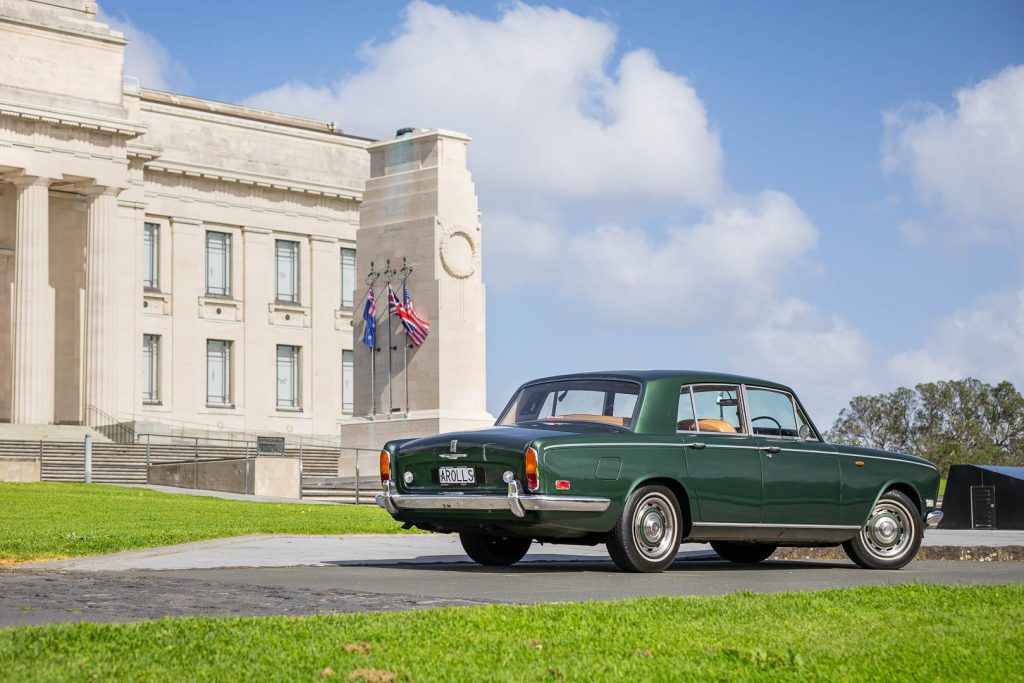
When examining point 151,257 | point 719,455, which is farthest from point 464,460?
point 151,257

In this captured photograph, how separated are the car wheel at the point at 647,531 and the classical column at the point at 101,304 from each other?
44053 mm

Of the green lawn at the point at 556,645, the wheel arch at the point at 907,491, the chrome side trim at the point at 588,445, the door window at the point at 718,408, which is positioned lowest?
the green lawn at the point at 556,645

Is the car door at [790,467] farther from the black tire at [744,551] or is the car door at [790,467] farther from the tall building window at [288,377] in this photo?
the tall building window at [288,377]

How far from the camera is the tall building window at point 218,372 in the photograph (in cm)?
6475

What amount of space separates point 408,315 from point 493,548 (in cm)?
2603

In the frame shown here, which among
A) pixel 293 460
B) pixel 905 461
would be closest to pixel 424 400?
pixel 293 460

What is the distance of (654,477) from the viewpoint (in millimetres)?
11375

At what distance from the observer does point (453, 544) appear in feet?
50.5

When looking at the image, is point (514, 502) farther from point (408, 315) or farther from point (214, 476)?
point (214, 476)

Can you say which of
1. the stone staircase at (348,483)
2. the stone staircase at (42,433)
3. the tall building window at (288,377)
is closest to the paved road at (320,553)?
the stone staircase at (348,483)

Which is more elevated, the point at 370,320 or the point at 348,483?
the point at 370,320

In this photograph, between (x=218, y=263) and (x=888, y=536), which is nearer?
(x=888, y=536)

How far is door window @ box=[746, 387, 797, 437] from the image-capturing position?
12438 millimetres

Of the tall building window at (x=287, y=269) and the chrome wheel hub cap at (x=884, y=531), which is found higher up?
the tall building window at (x=287, y=269)
